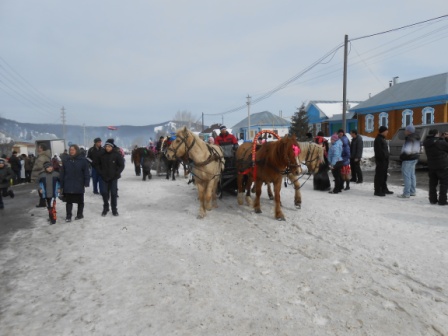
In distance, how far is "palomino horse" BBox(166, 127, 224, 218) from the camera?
7039mm

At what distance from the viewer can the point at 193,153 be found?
23.2ft

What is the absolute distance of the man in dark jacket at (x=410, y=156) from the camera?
8477 millimetres

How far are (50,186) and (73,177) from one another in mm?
681

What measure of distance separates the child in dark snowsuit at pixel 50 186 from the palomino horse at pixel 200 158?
8.99 feet

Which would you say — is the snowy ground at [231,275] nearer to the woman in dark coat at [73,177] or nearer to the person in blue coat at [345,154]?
the woman in dark coat at [73,177]

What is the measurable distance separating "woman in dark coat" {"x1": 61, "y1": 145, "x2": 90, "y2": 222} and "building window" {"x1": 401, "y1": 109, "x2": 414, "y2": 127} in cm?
3133

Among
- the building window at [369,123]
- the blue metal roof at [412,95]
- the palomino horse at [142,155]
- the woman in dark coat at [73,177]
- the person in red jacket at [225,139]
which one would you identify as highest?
the blue metal roof at [412,95]

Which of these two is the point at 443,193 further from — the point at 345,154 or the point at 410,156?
the point at 345,154

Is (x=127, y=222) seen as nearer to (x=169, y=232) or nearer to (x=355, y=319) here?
(x=169, y=232)

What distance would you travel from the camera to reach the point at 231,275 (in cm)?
404

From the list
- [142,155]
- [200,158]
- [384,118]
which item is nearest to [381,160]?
[200,158]

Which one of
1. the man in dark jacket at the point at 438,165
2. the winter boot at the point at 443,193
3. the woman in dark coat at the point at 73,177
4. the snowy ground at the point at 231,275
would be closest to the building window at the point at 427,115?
the man in dark jacket at the point at 438,165

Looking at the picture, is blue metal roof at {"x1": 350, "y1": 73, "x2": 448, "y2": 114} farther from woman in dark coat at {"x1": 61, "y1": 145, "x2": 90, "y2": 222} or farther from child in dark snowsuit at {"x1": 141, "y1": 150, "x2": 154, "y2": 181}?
woman in dark coat at {"x1": 61, "y1": 145, "x2": 90, "y2": 222}

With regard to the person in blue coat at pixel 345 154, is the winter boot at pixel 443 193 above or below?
below
